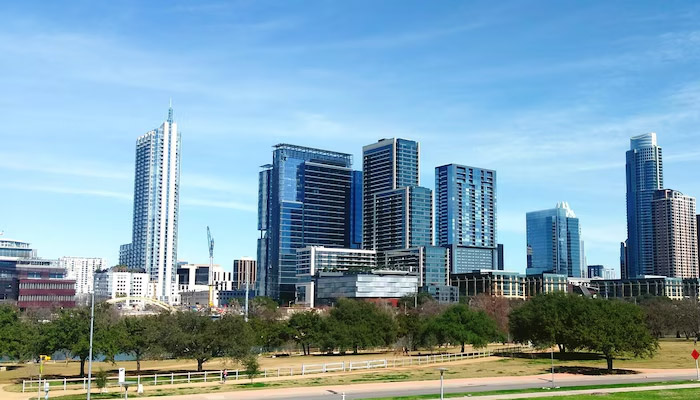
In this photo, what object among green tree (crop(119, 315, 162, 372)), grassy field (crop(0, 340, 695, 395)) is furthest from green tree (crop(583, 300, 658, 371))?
green tree (crop(119, 315, 162, 372))

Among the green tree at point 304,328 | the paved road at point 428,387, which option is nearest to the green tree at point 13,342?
the paved road at point 428,387

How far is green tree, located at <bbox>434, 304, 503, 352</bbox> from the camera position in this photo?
11631cm

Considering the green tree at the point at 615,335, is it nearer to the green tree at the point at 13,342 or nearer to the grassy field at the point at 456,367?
the grassy field at the point at 456,367

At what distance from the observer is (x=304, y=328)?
402ft

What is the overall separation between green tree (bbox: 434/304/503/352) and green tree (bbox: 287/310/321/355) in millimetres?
20545

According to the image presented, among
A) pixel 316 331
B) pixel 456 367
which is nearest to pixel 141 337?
pixel 456 367

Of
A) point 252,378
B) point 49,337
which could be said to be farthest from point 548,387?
point 49,337

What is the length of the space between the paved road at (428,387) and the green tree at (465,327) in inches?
1427

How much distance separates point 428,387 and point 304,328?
55948 millimetres

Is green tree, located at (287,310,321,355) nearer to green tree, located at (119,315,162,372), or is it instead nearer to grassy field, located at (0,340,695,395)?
grassy field, located at (0,340,695,395)

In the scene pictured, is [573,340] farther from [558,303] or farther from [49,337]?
[49,337]

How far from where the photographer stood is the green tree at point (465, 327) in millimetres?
116312

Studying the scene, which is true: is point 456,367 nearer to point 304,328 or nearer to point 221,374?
point 221,374

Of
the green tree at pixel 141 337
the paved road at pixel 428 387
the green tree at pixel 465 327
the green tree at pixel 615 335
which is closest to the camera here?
the paved road at pixel 428 387
